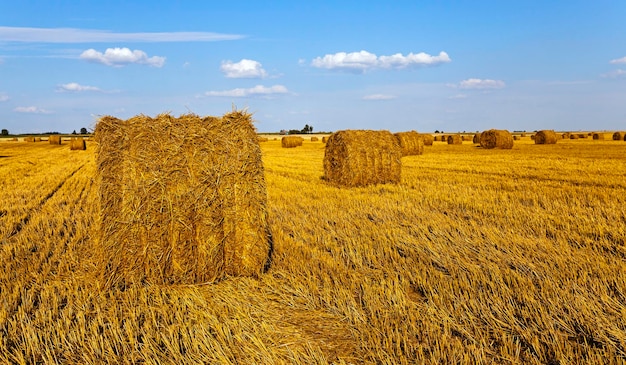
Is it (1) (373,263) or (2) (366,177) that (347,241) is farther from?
(2) (366,177)

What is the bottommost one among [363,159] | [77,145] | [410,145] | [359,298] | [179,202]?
[359,298]

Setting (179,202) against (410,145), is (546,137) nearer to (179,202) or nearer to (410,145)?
(410,145)

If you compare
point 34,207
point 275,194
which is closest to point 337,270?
point 275,194

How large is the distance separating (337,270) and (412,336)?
1.68 m

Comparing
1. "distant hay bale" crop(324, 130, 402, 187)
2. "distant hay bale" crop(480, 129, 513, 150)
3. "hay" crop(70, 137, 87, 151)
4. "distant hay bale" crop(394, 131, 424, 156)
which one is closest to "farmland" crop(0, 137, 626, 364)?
"distant hay bale" crop(324, 130, 402, 187)

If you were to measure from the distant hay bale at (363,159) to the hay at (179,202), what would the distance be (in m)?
7.74

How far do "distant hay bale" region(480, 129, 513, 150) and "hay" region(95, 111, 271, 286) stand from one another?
2942cm

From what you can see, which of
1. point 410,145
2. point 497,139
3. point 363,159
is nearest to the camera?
point 363,159

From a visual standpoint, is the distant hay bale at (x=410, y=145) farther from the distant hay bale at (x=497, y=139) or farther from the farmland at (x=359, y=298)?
the farmland at (x=359, y=298)

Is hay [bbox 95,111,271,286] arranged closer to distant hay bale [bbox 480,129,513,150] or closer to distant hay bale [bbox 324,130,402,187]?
distant hay bale [bbox 324,130,402,187]

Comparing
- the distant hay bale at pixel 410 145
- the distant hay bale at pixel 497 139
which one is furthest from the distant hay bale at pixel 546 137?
the distant hay bale at pixel 410 145

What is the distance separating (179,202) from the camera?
17.5 ft

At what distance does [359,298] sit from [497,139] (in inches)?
1198

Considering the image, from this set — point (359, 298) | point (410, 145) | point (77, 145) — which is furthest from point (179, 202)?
point (77, 145)
